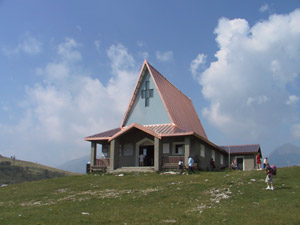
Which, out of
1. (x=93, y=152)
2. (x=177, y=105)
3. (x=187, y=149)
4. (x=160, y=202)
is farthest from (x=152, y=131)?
(x=160, y=202)

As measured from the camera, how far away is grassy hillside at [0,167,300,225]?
13898 millimetres

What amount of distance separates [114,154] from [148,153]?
390 cm

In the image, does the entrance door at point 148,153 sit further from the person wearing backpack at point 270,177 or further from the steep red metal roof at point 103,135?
the person wearing backpack at point 270,177

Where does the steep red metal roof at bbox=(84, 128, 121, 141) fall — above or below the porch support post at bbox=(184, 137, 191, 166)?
above

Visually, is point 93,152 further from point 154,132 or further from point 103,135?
point 154,132

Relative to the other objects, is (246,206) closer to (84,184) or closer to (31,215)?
(31,215)

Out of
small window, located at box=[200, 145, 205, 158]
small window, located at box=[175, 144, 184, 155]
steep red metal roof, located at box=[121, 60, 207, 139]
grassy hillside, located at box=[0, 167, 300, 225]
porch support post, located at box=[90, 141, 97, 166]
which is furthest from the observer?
steep red metal roof, located at box=[121, 60, 207, 139]

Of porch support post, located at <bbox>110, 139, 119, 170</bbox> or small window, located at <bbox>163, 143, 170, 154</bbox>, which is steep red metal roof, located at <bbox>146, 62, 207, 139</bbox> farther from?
porch support post, located at <bbox>110, 139, 119, 170</bbox>

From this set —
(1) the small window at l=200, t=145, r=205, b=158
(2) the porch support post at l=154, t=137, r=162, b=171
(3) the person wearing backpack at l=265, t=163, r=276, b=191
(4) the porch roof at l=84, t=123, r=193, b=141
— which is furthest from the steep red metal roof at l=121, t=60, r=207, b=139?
(3) the person wearing backpack at l=265, t=163, r=276, b=191

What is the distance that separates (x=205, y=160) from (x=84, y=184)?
548 inches

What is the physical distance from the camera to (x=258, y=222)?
Answer: 1268cm

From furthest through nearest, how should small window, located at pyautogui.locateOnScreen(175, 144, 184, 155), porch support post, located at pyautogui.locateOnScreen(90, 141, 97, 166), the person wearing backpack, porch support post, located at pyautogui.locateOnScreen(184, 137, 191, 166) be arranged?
porch support post, located at pyautogui.locateOnScreen(90, 141, 97, 166)
small window, located at pyautogui.locateOnScreen(175, 144, 184, 155)
porch support post, located at pyautogui.locateOnScreen(184, 137, 191, 166)
the person wearing backpack

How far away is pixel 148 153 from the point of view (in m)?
35.1

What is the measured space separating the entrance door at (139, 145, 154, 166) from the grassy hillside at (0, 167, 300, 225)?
28.8 ft
